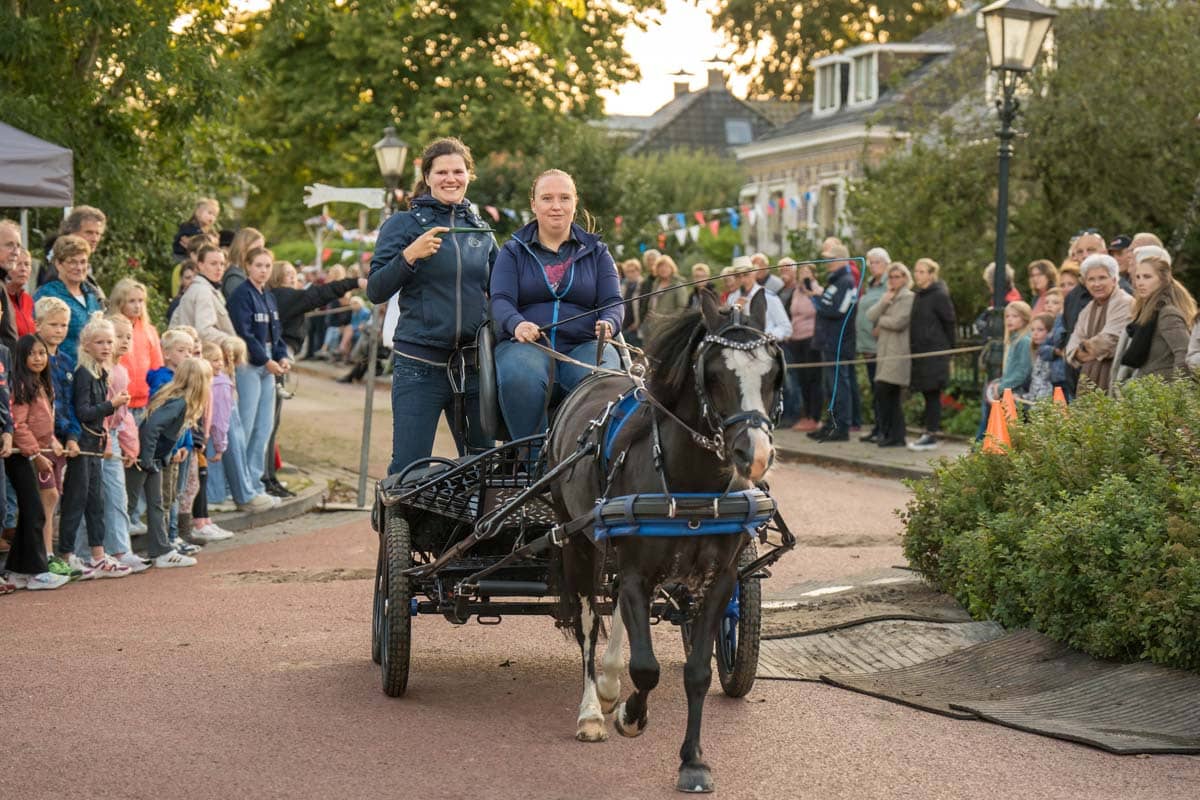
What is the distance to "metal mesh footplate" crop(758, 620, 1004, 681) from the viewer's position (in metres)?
8.30

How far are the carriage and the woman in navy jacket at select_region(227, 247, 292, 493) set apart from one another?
6.51 metres

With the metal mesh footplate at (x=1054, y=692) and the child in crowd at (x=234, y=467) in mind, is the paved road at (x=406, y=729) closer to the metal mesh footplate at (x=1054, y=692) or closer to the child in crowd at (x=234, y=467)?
the metal mesh footplate at (x=1054, y=692)

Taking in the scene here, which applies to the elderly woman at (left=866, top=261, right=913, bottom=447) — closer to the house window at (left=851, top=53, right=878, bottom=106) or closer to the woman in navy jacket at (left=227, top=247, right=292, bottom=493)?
the woman in navy jacket at (left=227, top=247, right=292, bottom=493)

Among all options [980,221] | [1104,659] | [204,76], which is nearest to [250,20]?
[204,76]

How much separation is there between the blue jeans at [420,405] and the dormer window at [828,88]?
40.9 meters

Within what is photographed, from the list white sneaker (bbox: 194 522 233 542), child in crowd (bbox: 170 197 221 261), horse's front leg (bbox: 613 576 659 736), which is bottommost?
white sneaker (bbox: 194 522 233 542)

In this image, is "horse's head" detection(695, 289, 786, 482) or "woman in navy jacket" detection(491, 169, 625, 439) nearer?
"horse's head" detection(695, 289, 786, 482)

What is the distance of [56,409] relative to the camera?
11023 mm

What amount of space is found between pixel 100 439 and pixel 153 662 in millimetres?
3274

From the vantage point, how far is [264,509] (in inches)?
563

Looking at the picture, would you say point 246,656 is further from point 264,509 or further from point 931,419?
point 931,419

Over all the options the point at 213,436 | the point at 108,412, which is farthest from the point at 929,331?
the point at 108,412

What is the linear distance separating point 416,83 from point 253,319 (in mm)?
29064

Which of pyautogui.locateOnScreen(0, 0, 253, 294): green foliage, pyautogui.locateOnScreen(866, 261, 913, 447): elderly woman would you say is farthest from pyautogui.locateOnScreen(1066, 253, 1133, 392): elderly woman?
pyautogui.locateOnScreen(0, 0, 253, 294): green foliage
